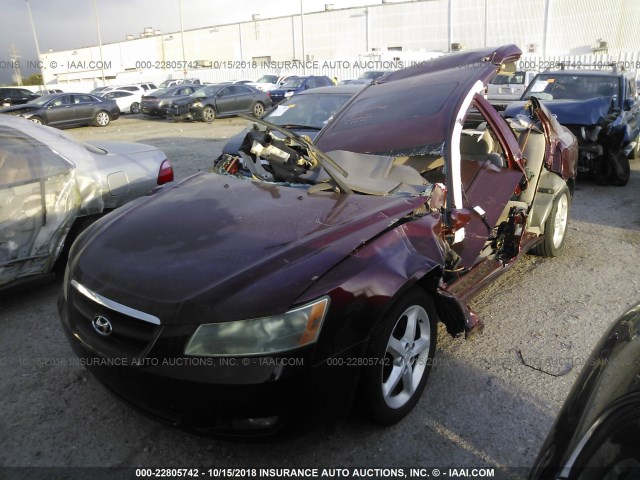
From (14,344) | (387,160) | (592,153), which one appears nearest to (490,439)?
(387,160)

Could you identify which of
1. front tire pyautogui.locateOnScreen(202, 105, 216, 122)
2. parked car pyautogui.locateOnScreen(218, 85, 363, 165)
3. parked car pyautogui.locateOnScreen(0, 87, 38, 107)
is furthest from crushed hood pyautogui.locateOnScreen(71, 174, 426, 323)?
parked car pyautogui.locateOnScreen(0, 87, 38, 107)

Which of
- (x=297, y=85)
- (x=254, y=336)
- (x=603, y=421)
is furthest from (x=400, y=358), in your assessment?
(x=297, y=85)

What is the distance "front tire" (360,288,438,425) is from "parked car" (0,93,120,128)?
18.2 m

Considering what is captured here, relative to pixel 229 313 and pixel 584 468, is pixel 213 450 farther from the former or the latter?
pixel 584 468

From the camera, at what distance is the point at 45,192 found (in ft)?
13.0

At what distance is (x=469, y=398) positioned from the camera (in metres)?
2.83

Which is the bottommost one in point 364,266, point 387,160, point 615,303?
point 615,303

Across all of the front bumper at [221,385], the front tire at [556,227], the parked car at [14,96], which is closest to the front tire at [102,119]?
the parked car at [14,96]

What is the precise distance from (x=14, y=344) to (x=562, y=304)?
160 inches

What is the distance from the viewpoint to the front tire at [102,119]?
19562mm

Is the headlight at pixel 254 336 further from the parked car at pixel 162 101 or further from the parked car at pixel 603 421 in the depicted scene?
the parked car at pixel 162 101

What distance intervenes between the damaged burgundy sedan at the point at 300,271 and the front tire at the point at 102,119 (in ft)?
59.9

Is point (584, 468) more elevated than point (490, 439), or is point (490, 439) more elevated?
point (584, 468)

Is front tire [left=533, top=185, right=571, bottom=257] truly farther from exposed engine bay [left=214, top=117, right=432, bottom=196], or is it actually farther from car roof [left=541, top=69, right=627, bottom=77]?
car roof [left=541, top=69, right=627, bottom=77]
